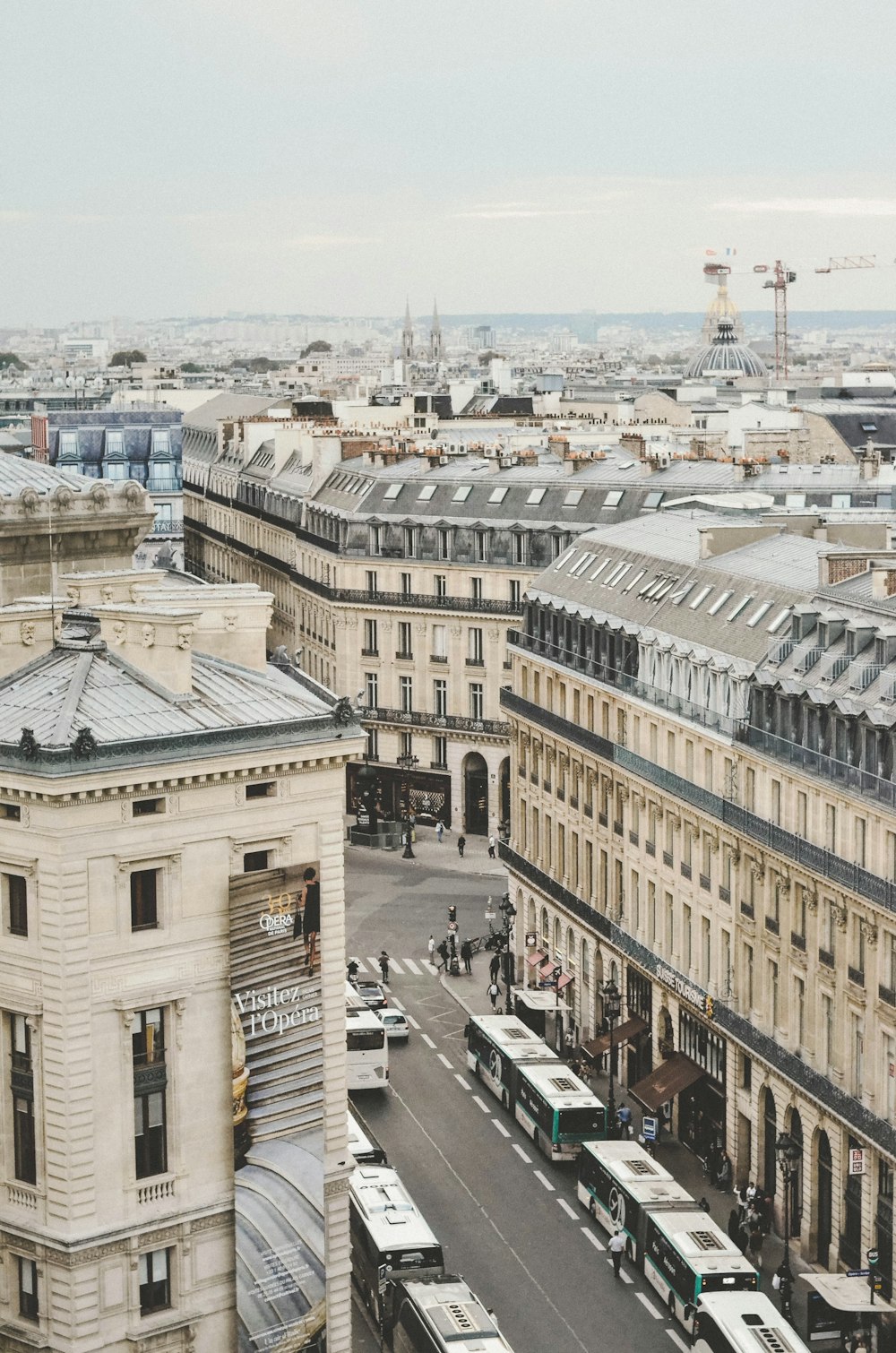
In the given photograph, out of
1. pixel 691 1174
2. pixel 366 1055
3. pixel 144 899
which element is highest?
pixel 144 899

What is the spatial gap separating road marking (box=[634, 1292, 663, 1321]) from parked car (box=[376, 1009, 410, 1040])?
22995mm

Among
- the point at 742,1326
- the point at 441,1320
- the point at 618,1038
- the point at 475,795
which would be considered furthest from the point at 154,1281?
the point at 475,795

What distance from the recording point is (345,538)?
12812 cm

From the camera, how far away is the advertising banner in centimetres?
4847

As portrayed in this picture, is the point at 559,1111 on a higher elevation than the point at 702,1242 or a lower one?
lower

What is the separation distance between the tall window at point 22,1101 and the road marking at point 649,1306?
21305mm

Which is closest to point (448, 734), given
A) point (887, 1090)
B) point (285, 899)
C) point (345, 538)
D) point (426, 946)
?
point (345, 538)

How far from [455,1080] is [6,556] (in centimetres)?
2982

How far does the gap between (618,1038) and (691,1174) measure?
785 centimetres

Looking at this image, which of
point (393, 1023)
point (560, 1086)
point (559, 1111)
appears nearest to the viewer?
point (559, 1111)

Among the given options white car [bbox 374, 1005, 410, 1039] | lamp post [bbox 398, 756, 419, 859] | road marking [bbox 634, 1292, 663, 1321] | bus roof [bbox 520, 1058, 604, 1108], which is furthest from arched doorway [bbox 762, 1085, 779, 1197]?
lamp post [bbox 398, 756, 419, 859]

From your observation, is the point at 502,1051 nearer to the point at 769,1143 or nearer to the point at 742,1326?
the point at 769,1143

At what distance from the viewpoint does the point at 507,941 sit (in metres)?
97.2

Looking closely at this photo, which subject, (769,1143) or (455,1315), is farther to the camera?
(769,1143)
